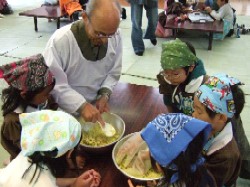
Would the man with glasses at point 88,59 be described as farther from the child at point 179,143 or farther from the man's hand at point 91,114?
the child at point 179,143

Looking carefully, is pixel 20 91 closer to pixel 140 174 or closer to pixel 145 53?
pixel 140 174

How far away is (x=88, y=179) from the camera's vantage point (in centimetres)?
111

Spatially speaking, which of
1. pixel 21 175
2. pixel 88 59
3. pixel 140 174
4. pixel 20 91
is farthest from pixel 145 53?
pixel 21 175

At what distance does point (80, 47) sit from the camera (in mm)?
1496

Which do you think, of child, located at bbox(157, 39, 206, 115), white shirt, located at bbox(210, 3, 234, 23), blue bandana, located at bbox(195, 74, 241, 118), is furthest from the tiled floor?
blue bandana, located at bbox(195, 74, 241, 118)

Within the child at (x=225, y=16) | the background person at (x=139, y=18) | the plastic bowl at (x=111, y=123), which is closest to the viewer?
the plastic bowl at (x=111, y=123)

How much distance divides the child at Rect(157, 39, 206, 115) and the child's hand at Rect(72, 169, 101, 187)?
1.90ft

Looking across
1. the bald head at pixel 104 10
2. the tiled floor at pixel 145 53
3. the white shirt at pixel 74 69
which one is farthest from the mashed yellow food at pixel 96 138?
the tiled floor at pixel 145 53

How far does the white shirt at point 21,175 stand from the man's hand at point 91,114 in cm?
36

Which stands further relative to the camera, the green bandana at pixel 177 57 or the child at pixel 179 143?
the green bandana at pixel 177 57

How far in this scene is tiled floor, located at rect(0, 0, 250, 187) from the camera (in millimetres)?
3410

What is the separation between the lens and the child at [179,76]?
4.85 feet

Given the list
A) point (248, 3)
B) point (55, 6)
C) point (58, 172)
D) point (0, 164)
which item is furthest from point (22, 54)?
point (248, 3)

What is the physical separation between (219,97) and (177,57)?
379 mm
